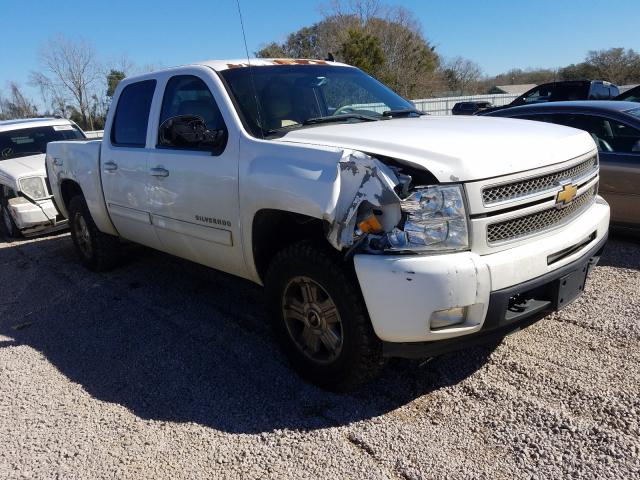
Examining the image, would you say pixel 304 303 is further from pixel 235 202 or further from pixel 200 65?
pixel 200 65

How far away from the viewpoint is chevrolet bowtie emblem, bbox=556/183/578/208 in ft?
9.91

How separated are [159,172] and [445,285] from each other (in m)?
2.59

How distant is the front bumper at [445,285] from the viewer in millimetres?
2598

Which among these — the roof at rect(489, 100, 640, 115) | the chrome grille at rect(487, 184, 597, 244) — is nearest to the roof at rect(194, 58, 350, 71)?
the chrome grille at rect(487, 184, 597, 244)

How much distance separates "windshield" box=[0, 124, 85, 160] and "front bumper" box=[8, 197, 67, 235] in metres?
1.29

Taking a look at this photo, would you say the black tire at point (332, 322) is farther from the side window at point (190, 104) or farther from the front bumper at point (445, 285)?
the side window at point (190, 104)

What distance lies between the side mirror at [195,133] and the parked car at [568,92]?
13.4 meters

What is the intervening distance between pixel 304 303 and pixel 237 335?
1.09 metres

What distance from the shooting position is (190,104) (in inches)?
163

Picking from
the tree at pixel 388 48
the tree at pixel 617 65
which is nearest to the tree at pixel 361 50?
the tree at pixel 388 48

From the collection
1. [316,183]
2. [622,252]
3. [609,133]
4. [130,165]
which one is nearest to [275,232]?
[316,183]

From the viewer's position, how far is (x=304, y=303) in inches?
129

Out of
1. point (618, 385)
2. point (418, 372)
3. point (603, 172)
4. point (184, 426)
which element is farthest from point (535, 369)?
point (603, 172)

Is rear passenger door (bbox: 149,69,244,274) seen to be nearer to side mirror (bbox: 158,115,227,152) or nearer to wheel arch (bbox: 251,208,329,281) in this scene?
side mirror (bbox: 158,115,227,152)
